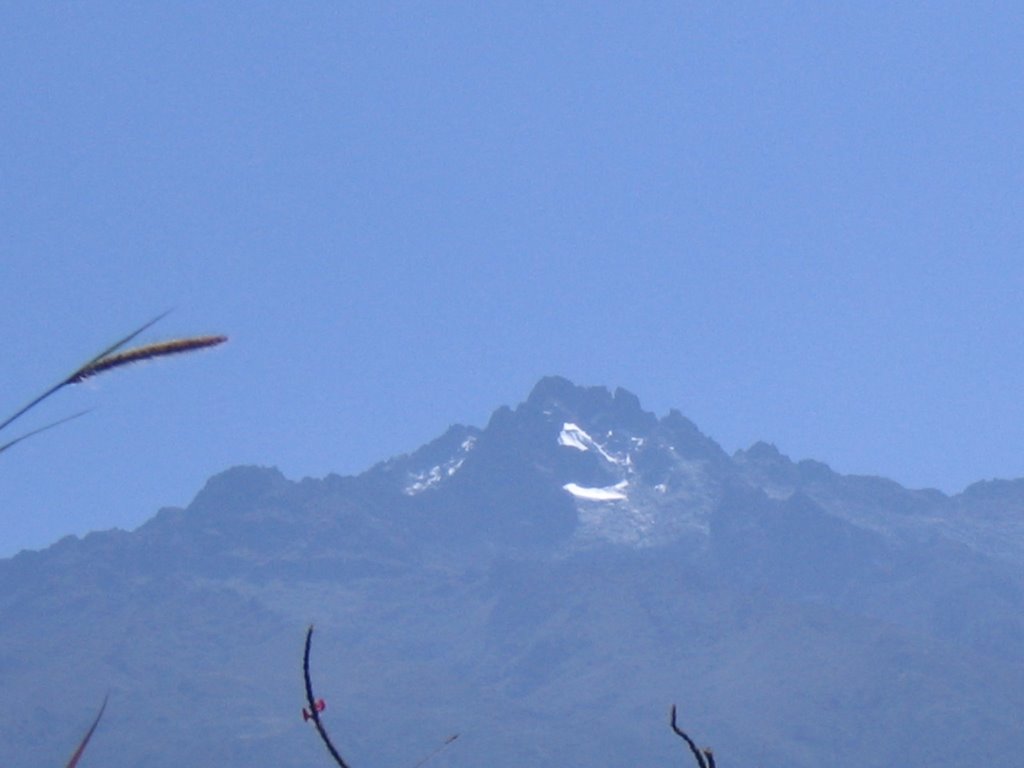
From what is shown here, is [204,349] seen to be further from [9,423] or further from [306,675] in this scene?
[306,675]

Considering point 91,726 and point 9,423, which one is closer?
point 91,726

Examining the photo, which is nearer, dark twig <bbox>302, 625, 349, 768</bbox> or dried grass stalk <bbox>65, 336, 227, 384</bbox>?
dark twig <bbox>302, 625, 349, 768</bbox>

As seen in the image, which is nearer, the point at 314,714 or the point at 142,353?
the point at 314,714

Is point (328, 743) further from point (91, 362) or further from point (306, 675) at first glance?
point (91, 362)

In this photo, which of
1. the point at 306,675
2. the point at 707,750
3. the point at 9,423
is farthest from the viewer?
the point at 9,423

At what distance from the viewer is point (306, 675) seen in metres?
3.17

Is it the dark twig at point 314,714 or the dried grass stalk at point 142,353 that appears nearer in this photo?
the dark twig at point 314,714

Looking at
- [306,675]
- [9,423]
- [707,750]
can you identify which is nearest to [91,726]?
[306,675]

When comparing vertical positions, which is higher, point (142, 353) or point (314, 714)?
point (142, 353)

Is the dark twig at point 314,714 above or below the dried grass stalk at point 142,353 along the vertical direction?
below

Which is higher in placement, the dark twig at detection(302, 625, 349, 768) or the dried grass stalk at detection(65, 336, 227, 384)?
the dried grass stalk at detection(65, 336, 227, 384)

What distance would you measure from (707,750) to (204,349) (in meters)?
1.50

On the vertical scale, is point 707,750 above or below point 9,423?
below

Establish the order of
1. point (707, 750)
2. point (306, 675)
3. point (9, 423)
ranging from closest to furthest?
point (707, 750) < point (306, 675) < point (9, 423)
